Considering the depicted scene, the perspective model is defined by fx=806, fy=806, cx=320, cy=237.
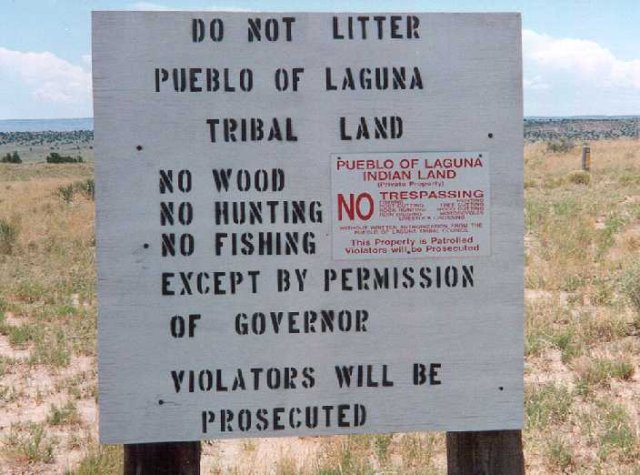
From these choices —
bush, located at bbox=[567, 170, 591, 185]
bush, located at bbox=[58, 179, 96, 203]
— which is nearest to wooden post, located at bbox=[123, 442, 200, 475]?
bush, located at bbox=[58, 179, 96, 203]

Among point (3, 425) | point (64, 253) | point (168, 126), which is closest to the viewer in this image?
point (168, 126)

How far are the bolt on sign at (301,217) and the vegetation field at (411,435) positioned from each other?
1504 mm

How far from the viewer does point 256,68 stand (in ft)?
10.5

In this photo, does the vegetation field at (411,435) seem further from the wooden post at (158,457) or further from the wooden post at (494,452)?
the wooden post at (158,457)

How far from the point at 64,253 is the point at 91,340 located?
6.08 m

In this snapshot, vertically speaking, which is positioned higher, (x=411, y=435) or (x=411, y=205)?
(x=411, y=205)

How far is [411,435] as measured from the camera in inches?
212

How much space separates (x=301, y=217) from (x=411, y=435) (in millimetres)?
2657

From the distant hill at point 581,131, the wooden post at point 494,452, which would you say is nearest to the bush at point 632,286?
the wooden post at point 494,452

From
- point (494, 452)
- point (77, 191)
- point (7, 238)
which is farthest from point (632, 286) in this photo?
point (77, 191)

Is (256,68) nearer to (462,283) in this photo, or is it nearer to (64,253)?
(462,283)

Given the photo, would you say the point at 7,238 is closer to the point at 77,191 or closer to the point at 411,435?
the point at 411,435

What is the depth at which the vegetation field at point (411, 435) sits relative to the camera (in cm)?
498

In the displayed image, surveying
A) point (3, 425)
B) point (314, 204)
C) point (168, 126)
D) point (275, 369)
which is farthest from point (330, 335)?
point (3, 425)
